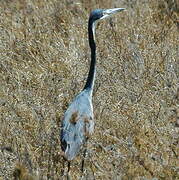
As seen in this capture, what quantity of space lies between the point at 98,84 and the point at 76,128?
1.17 m

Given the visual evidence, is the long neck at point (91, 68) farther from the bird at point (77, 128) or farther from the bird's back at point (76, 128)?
the bird's back at point (76, 128)

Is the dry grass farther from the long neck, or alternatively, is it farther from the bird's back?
the long neck

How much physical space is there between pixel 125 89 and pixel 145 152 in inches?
42.5

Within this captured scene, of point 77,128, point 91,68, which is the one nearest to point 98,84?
point 91,68

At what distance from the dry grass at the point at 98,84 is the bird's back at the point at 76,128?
11 cm

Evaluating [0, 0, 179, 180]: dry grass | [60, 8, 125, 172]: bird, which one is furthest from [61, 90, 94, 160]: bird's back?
[0, 0, 179, 180]: dry grass

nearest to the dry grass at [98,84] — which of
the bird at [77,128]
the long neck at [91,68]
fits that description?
the bird at [77,128]

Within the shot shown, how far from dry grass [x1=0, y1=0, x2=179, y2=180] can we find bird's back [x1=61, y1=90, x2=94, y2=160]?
11 centimetres

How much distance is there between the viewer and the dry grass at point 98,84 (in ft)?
15.3

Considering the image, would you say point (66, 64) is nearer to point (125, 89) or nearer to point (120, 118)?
point (125, 89)

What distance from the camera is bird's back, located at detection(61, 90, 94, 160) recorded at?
4605 millimetres

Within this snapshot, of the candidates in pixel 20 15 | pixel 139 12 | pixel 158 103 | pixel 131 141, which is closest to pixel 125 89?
pixel 158 103

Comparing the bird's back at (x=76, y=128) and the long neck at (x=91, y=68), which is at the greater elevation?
the long neck at (x=91, y=68)

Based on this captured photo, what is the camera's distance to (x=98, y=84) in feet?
19.2
